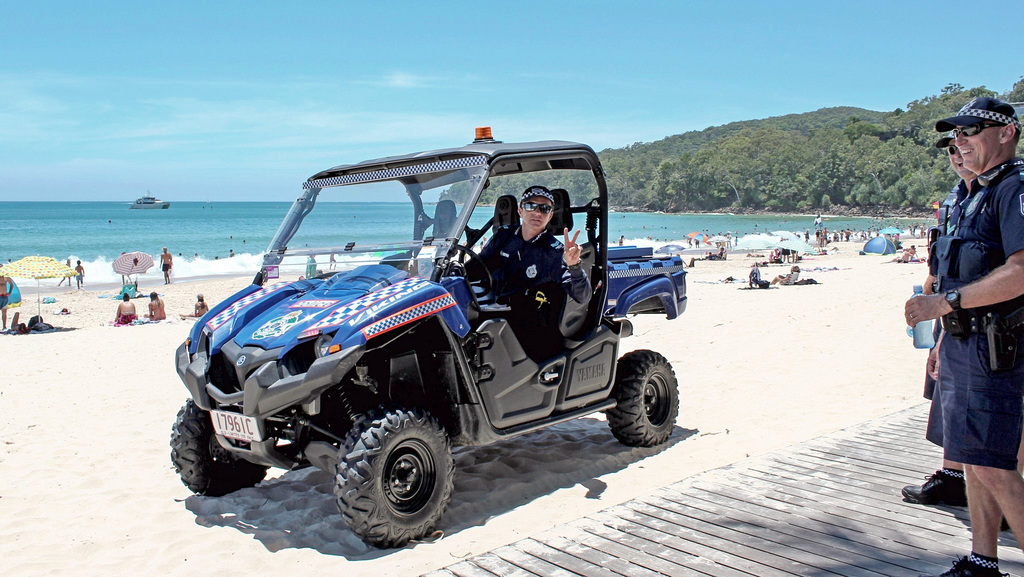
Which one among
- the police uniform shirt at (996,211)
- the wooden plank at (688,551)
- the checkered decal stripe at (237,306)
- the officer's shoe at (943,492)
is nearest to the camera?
the police uniform shirt at (996,211)

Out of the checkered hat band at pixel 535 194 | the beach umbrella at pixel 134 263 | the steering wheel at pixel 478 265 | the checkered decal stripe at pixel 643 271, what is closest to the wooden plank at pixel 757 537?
the steering wheel at pixel 478 265

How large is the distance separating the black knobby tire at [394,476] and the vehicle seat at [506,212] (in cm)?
177

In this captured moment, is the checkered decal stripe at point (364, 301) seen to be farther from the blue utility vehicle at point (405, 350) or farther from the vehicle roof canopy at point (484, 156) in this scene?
the vehicle roof canopy at point (484, 156)

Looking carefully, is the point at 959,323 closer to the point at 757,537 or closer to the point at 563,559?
the point at 757,537

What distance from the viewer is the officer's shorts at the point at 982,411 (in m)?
3.04

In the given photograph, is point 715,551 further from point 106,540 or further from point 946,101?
point 946,101

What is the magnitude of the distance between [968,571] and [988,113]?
1798mm

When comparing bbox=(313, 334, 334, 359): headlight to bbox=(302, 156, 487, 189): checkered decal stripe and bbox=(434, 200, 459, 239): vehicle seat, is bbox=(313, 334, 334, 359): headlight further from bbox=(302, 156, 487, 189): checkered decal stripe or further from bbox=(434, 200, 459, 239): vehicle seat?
bbox=(302, 156, 487, 189): checkered decal stripe

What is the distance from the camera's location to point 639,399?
5945 millimetres

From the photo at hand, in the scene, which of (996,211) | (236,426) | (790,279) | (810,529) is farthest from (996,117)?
(790,279)

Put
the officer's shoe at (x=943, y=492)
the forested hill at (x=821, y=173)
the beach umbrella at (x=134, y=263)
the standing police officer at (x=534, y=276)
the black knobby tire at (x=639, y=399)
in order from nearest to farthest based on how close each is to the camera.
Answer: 1. the officer's shoe at (x=943, y=492)
2. the standing police officer at (x=534, y=276)
3. the black knobby tire at (x=639, y=399)
4. the beach umbrella at (x=134, y=263)
5. the forested hill at (x=821, y=173)

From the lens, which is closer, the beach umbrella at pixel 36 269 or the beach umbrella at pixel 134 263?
the beach umbrella at pixel 36 269

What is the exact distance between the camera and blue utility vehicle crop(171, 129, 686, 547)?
4113 mm

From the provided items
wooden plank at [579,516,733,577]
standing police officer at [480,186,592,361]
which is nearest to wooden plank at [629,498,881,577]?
wooden plank at [579,516,733,577]
